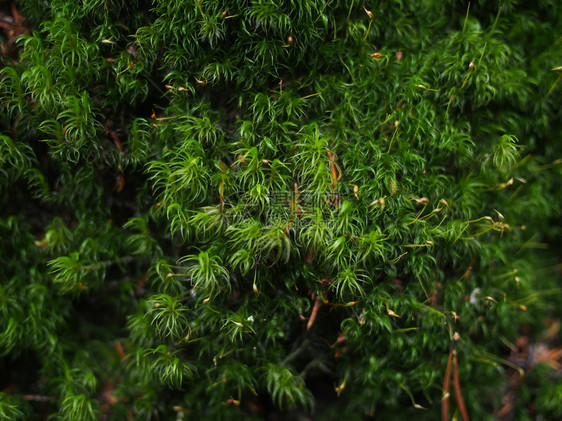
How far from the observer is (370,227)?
1686mm

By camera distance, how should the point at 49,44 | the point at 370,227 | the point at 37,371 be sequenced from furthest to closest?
the point at 37,371 → the point at 49,44 → the point at 370,227

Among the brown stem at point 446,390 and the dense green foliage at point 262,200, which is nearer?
the dense green foliage at point 262,200

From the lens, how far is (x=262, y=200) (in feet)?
5.27

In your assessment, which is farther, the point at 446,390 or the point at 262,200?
the point at 446,390

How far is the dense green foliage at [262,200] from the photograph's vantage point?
66.3 inches

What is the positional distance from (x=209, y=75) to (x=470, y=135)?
1312mm

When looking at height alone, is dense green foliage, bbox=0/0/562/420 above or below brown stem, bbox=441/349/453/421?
above

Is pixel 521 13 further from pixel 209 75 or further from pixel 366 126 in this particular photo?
pixel 209 75

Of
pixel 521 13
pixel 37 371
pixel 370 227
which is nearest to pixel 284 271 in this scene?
pixel 370 227

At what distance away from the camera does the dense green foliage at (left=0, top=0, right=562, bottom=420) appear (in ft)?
5.52

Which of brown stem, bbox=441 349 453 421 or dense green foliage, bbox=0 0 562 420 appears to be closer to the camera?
dense green foliage, bbox=0 0 562 420

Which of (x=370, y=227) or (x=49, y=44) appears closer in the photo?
(x=370, y=227)

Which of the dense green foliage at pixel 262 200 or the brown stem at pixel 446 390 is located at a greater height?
the dense green foliage at pixel 262 200

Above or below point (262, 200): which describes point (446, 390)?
below
